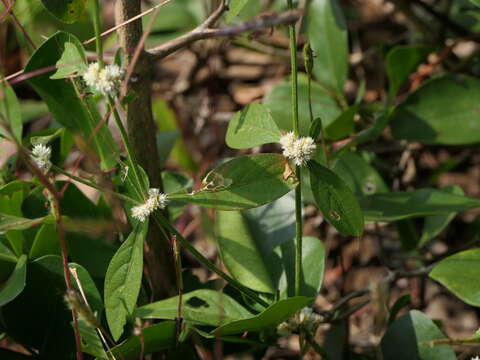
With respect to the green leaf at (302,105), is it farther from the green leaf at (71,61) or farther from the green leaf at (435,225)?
the green leaf at (71,61)

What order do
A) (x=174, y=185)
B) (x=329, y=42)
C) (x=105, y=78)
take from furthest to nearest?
(x=329, y=42), (x=174, y=185), (x=105, y=78)

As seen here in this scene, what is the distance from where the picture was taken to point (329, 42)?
4.53 feet

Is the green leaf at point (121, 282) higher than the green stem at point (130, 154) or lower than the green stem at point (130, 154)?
lower

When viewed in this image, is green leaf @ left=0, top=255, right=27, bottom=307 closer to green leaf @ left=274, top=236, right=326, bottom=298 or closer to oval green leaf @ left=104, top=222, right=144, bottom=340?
oval green leaf @ left=104, top=222, right=144, bottom=340

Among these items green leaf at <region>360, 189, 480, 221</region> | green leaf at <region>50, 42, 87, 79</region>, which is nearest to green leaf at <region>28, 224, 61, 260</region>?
green leaf at <region>50, 42, 87, 79</region>

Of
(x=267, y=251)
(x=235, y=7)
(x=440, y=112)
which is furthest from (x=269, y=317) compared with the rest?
(x=440, y=112)

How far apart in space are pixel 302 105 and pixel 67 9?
59 cm

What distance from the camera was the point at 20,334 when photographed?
3.18 feet

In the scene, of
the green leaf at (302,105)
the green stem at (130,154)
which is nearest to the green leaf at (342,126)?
the green leaf at (302,105)

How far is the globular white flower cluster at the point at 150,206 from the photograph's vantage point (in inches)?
32.8

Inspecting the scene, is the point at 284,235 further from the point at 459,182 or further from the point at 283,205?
the point at 459,182

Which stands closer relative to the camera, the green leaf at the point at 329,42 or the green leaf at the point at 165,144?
the green leaf at the point at 165,144

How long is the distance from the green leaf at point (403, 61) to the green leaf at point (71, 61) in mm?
688

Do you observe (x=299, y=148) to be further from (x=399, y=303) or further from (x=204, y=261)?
(x=399, y=303)
